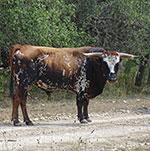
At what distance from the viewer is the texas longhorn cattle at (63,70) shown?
10789 millimetres

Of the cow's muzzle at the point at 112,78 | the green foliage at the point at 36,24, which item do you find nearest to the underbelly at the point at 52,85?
the cow's muzzle at the point at 112,78

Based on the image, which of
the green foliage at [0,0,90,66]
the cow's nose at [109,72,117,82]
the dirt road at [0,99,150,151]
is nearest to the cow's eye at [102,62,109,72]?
the cow's nose at [109,72,117,82]

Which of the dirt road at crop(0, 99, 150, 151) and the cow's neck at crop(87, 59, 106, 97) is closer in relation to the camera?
the dirt road at crop(0, 99, 150, 151)

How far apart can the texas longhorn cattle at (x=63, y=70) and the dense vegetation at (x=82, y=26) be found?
1.73m

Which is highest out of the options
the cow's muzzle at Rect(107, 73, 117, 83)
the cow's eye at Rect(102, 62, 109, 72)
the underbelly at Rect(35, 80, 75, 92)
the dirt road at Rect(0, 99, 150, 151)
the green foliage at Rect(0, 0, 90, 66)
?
the green foliage at Rect(0, 0, 90, 66)

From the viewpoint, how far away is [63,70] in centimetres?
1109

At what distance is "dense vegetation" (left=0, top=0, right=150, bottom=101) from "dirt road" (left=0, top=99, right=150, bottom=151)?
2.08 metres

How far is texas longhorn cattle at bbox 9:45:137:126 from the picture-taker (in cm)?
1079

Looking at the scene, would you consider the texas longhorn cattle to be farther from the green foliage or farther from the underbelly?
the green foliage

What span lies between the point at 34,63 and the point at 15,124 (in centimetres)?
148

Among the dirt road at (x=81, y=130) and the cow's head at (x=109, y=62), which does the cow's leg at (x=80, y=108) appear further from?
the cow's head at (x=109, y=62)

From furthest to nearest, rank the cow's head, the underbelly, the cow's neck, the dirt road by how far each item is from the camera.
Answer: the cow's neck → the underbelly → the cow's head → the dirt road

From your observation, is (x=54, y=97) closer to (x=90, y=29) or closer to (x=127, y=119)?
(x=90, y=29)

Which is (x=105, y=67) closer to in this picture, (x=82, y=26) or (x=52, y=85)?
(x=52, y=85)
